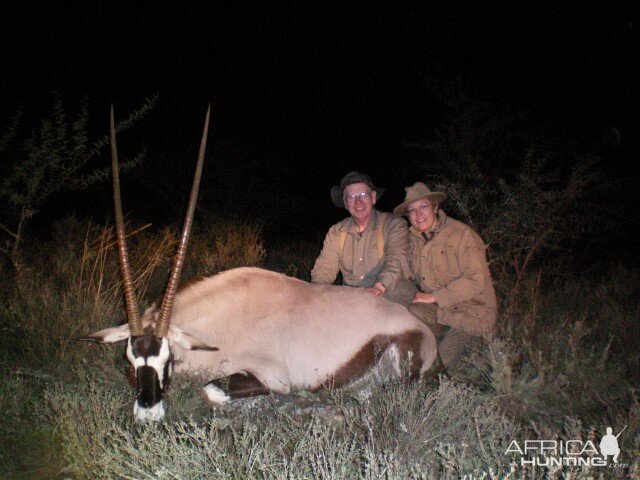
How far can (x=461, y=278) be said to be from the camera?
416 cm

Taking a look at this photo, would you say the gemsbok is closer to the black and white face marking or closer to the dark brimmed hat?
the black and white face marking

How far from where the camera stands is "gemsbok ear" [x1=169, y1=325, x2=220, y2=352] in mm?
3228

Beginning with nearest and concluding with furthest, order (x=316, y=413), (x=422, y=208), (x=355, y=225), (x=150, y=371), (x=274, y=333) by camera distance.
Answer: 1. (x=316, y=413)
2. (x=150, y=371)
3. (x=274, y=333)
4. (x=422, y=208)
5. (x=355, y=225)

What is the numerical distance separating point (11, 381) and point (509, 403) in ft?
12.0

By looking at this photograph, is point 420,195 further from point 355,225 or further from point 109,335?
point 109,335

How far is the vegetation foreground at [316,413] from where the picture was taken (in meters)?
2.21

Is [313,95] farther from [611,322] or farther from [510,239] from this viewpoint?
[611,322]

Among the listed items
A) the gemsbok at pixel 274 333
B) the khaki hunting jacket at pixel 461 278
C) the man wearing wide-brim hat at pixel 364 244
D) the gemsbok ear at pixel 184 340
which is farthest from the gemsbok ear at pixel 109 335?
the khaki hunting jacket at pixel 461 278

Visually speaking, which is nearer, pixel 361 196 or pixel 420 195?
pixel 420 195

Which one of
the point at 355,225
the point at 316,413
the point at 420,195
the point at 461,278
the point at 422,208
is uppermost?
the point at 420,195

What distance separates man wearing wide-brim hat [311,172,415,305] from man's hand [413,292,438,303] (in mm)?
163

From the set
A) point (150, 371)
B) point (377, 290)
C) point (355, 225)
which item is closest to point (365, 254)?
point (355, 225)

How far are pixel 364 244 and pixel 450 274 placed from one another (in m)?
0.88

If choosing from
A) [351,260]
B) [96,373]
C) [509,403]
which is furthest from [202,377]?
[509,403]
